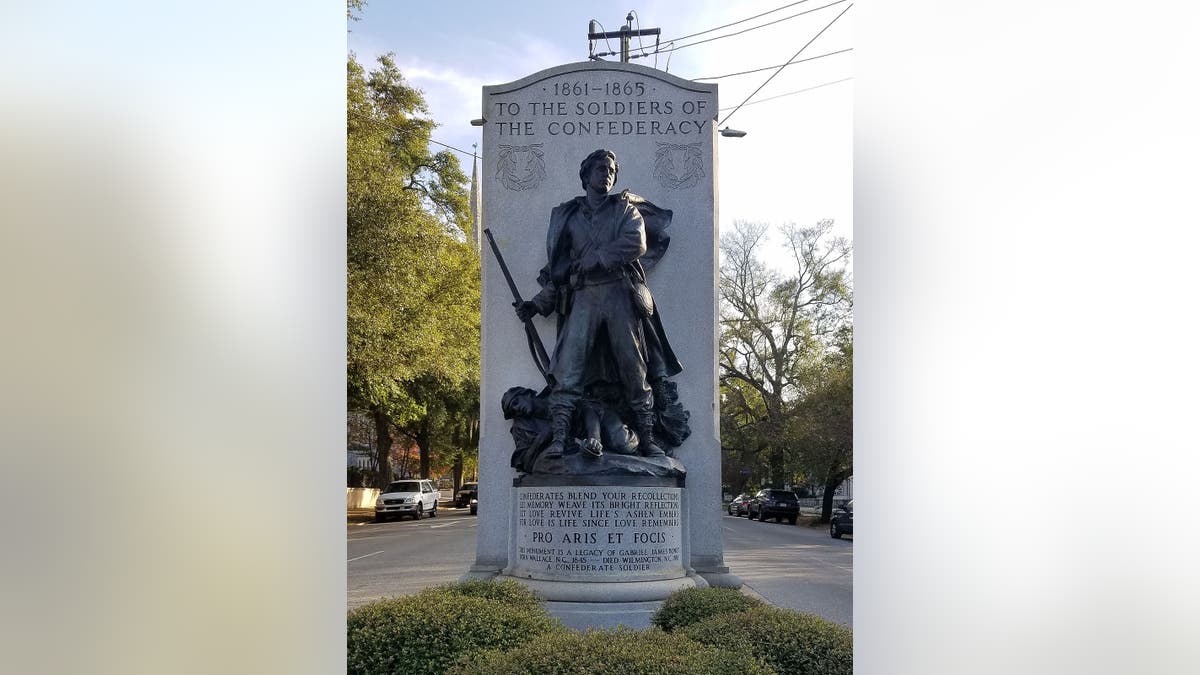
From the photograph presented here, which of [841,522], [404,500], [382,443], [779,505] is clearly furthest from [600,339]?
[779,505]

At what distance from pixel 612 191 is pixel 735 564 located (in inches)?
268

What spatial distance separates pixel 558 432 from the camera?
8.23 metres

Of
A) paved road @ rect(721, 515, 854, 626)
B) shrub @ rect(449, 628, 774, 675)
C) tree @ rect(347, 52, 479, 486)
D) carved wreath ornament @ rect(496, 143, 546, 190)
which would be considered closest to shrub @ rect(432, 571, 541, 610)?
shrub @ rect(449, 628, 774, 675)

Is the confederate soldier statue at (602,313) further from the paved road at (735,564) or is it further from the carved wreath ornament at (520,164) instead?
the paved road at (735,564)

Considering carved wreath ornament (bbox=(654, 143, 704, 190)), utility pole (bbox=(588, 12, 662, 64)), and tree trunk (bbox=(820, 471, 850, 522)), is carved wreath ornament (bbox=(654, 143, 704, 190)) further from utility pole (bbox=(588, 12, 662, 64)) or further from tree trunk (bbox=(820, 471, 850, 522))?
tree trunk (bbox=(820, 471, 850, 522))

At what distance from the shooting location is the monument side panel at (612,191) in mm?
8789

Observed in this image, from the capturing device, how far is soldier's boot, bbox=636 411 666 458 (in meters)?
8.37

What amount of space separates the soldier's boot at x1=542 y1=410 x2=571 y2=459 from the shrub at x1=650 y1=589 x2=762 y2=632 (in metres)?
1.65

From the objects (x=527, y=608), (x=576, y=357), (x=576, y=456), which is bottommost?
(x=527, y=608)
